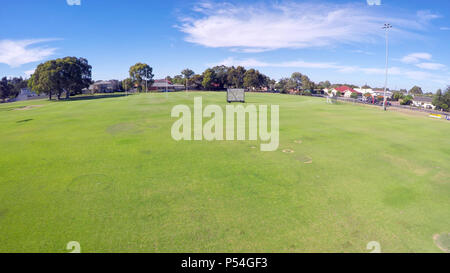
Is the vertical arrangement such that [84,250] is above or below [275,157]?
below

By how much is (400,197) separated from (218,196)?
7463 mm

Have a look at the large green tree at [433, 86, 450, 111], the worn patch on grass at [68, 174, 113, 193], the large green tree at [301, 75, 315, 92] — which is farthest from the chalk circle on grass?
the large green tree at [301, 75, 315, 92]

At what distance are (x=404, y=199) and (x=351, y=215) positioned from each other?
300 cm

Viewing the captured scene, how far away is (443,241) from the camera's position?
712cm

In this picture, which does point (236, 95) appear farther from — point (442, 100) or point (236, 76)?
point (236, 76)

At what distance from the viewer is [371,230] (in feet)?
24.9

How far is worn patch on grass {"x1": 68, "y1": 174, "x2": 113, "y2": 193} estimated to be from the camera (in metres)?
9.90

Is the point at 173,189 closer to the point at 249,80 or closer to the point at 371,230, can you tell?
the point at 371,230

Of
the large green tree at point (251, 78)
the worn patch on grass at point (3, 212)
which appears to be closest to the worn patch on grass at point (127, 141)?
the worn patch on grass at point (3, 212)

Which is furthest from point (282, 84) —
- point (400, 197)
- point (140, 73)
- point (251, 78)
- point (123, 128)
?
point (400, 197)

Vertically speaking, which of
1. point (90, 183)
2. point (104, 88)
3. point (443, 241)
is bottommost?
point (443, 241)

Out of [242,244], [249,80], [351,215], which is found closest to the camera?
[242,244]
